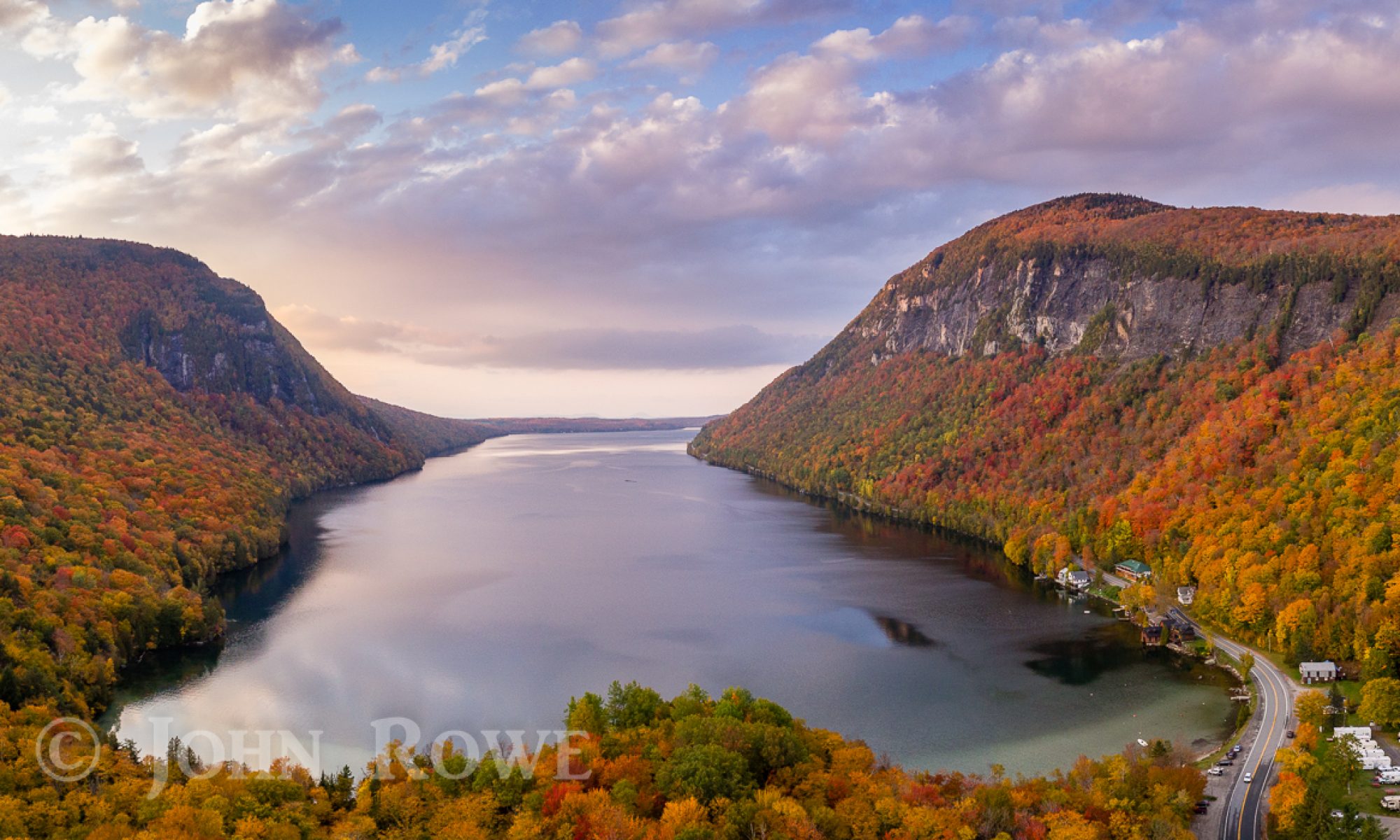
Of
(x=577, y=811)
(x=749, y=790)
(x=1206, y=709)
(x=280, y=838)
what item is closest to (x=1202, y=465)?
(x=1206, y=709)

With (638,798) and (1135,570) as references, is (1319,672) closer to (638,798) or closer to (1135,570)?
(1135,570)

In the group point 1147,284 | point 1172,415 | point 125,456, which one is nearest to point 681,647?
point 1172,415

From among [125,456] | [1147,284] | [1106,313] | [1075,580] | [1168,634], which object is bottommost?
[1168,634]

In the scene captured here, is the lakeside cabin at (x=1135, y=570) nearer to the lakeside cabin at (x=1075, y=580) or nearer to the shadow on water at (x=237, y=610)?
the lakeside cabin at (x=1075, y=580)

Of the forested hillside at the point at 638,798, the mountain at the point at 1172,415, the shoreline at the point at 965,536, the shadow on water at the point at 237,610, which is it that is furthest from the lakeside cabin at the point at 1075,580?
the shadow on water at the point at 237,610

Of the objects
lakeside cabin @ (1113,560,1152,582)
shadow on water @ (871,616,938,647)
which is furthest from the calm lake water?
lakeside cabin @ (1113,560,1152,582)

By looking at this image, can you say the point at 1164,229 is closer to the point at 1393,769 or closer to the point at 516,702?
the point at 1393,769
